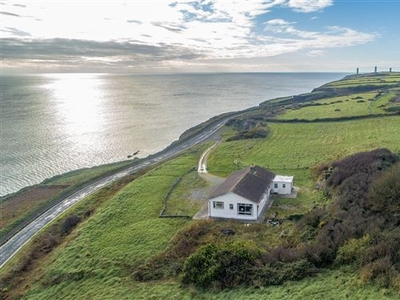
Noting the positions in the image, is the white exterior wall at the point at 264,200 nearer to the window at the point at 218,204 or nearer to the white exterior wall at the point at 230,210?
the white exterior wall at the point at 230,210

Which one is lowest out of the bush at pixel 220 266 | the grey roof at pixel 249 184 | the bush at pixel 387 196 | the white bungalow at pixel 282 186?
the bush at pixel 220 266

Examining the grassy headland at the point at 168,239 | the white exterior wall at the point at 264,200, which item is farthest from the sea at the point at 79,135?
the white exterior wall at the point at 264,200

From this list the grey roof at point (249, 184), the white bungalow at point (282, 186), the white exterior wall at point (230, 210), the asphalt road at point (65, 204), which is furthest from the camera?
the white bungalow at point (282, 186)

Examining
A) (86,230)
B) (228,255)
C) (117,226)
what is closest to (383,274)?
(228,255)

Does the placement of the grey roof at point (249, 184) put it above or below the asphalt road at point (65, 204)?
above

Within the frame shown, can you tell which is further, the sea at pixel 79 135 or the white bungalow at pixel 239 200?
the sea at pixel 79 135

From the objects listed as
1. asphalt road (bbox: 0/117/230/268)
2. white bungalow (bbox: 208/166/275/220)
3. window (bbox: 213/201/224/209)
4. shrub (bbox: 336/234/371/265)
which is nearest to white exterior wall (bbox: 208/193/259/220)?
white bungalow (bbox: 208/166/275/220)
